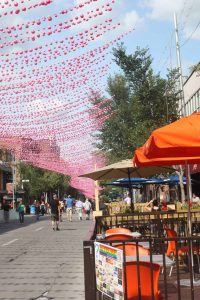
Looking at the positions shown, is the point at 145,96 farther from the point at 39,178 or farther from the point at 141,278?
the point at 39,178

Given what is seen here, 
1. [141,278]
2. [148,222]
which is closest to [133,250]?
[141,278]

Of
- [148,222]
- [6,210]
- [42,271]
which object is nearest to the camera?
[42,271]

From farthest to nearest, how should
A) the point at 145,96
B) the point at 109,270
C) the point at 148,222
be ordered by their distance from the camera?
the point at 145,96 < the point at 148,222 < the point at 109,270

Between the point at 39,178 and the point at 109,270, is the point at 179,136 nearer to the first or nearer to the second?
the point at 109,270

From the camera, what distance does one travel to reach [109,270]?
5.20 meters

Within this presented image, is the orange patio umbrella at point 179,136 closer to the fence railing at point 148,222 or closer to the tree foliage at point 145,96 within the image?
the fence railing at point 148,222

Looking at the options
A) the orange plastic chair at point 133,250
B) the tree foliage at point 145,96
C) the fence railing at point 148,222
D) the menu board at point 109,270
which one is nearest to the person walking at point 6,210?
the tree foliage at point 145,96

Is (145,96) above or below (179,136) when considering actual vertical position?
above

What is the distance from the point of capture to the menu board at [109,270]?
501 cm

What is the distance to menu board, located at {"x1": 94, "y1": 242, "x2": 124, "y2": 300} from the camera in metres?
5.01

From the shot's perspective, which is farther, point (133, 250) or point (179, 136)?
point (133, 250)

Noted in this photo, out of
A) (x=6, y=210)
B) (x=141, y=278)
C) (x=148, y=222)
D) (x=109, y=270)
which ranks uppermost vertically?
(x=6, y=210)

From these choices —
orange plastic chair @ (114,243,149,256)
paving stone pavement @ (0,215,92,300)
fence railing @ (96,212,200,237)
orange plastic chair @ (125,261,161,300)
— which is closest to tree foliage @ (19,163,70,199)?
paving stone pavement @ (0,215,92,300)

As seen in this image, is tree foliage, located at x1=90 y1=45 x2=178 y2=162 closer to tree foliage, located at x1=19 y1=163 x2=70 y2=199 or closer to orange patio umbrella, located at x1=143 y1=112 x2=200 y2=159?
orange patio umbrella, located at x1=143 y1=112 x2=200 y2=159
